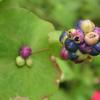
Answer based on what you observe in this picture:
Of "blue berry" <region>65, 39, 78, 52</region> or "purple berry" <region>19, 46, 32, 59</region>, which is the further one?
"purple berry" <region>19, 46, 32, 59</region>

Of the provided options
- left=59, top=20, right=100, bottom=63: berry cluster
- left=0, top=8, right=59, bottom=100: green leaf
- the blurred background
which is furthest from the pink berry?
left=59, top=20, right=100, bottom=63: berry cluster

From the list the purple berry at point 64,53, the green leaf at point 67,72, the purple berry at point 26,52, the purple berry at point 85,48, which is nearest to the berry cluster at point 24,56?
the purple berry at point 26,52

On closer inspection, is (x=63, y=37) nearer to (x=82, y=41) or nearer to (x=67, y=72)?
(x=82, y=41)

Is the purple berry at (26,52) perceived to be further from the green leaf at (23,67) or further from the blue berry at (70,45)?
the blue berry at (70,45)

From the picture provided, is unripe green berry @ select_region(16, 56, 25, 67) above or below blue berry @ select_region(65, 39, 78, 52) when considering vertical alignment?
above

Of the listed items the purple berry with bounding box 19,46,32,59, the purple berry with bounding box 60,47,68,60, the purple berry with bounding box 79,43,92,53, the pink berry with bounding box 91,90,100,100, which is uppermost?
the pink berry with bounding box 91,90,100,100

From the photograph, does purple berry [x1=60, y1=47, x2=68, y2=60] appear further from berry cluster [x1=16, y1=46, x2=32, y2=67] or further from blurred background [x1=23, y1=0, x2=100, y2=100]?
blurred background [x1=23, y1=0, x2=100, y2=100]
